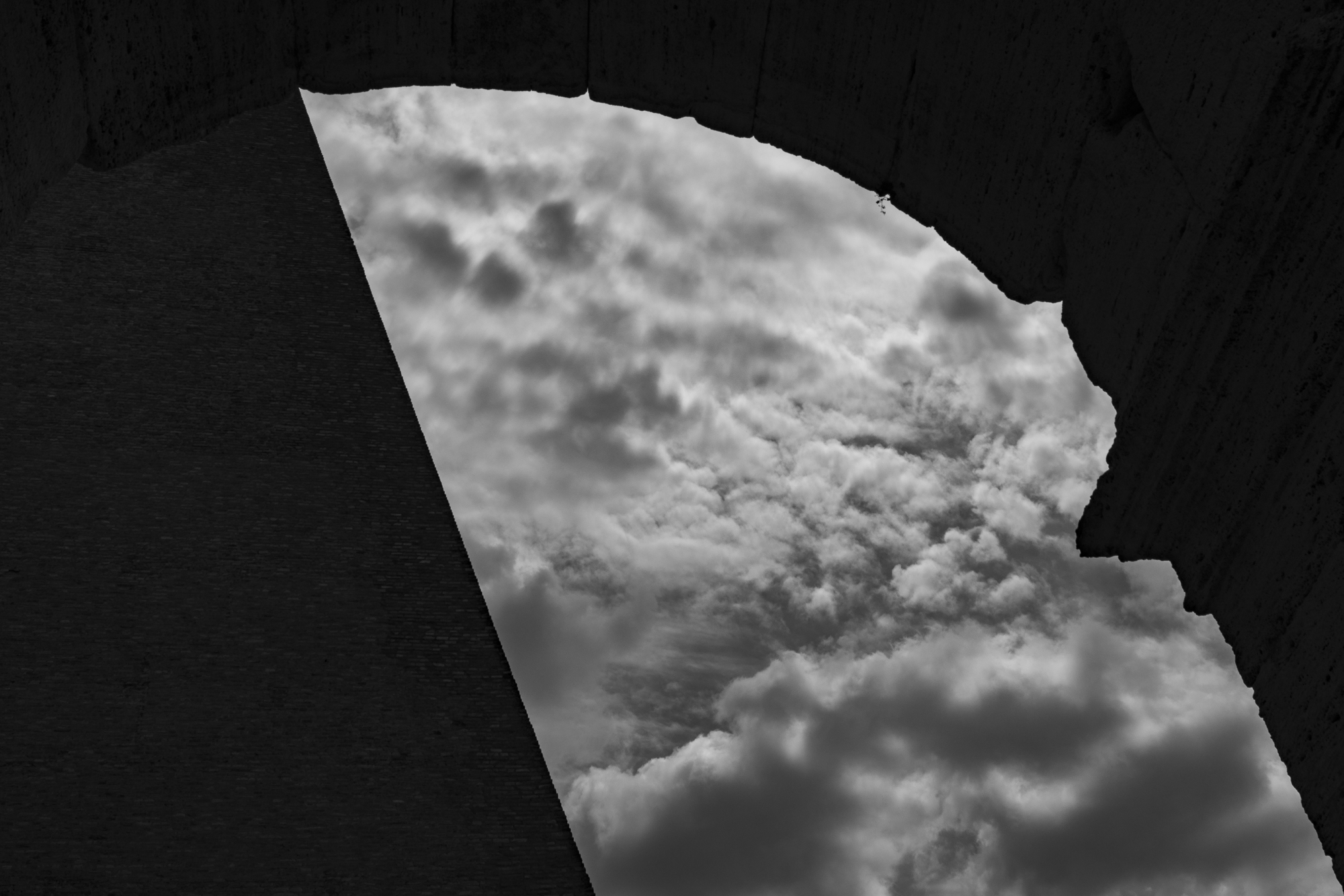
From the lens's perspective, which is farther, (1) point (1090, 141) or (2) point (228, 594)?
(2) point (228, 594)

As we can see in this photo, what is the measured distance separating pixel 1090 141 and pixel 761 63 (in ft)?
3.29

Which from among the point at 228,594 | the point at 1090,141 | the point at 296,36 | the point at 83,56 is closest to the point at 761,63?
the point at 1090,141

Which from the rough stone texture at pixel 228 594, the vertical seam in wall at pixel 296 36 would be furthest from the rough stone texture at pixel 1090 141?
the rough stone texture at pixel 228 594

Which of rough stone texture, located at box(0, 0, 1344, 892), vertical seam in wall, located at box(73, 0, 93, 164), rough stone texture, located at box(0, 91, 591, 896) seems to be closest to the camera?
→ rough stone texture, located at box(0, 0, 1344, 892)

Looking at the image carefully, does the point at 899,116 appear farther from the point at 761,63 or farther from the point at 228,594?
the point at 228,594

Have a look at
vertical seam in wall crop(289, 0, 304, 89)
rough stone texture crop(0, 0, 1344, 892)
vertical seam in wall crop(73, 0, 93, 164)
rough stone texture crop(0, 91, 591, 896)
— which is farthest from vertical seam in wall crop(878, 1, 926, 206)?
rough stone texture crop(0, 91, 591, 896)

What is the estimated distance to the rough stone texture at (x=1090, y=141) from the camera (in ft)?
8.65

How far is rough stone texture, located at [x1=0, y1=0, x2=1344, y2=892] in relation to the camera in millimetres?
2637

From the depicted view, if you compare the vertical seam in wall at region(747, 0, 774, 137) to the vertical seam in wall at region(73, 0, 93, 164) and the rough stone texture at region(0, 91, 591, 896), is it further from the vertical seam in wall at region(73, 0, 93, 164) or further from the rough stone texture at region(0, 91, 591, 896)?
the rough stone texture at region(0, 91, 591, 896)

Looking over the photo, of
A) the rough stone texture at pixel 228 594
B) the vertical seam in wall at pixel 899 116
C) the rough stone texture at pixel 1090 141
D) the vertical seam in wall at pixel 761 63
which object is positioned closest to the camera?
the rough stone texture at pixel 1090 141

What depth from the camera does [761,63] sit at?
12.9 feet

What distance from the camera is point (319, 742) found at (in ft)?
28.5

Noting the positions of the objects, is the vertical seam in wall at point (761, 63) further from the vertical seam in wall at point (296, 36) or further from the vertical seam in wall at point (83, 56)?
the vertical seam in wall at point (83, 56)

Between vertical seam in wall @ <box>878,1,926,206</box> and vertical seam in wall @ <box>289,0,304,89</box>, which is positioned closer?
vertical seam in wall @ <box>878,1,926,206</box>
